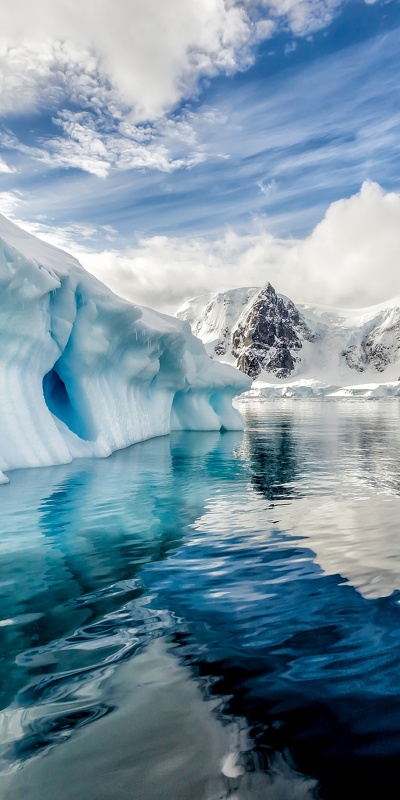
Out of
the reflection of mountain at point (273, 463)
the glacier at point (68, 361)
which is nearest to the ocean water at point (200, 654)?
the reflection of mountain at point (273, 463)

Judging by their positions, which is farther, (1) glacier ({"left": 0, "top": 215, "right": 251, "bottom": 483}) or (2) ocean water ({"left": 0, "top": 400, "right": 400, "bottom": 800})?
(1) glacier ({"left": 0, "top": 215, "right": 251, "bottom": 483})

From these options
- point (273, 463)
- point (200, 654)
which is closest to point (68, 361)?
point (273, 463)

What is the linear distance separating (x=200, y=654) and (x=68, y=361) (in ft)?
36.7

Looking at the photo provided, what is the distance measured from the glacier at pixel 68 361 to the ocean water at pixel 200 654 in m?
4.03

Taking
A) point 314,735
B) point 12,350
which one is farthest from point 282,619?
point 12,350

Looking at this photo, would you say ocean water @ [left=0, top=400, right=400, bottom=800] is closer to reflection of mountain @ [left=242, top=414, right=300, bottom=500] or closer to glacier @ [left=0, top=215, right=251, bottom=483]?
reflection of mountain @ [left=242, top=414, right=300, bottom=500]

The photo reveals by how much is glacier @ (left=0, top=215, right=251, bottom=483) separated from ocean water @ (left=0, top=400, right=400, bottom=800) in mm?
4028

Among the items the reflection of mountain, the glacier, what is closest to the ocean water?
the reflection of mountain

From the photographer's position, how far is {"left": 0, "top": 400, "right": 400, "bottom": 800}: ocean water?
7.50 ft

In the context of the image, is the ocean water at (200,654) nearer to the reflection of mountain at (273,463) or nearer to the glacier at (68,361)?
the reflection of mountain at (273,463)

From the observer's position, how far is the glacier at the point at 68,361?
411 inches

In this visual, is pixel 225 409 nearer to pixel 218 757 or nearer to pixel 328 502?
pixel 328 502

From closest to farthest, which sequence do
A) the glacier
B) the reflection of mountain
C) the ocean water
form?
1. the ocean water
2. the reflection of mountain
3. the glacier

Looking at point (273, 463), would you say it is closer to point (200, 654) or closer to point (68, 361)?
point (68, 361)
